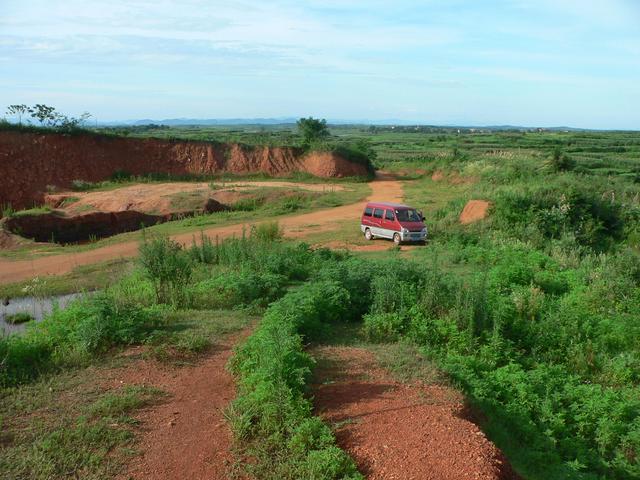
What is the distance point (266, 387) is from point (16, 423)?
2645 mm

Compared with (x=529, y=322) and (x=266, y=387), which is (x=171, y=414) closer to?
(x=266, y=387)

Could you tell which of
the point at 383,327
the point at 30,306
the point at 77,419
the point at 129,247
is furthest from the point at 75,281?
the point at 77,419

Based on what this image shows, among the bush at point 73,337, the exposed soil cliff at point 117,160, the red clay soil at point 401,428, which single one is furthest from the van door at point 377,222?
the exposed soil cliff at point 117,160

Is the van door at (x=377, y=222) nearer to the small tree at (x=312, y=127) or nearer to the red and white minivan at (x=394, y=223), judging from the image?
the red and white minivan at (x=394, y=223)

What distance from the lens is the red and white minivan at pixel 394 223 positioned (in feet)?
64.0

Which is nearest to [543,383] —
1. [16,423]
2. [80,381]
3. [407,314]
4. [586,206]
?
[407,314]

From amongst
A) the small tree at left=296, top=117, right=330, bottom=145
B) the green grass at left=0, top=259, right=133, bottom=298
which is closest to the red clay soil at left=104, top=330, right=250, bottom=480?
the green grass at left=0, top=259, right=133, bottom=298

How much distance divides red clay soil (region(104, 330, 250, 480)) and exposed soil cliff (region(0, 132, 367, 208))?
27.2 m

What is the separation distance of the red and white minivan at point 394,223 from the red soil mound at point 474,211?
81.4 inches

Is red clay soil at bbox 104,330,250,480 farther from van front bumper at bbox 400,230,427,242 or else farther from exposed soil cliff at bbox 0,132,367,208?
exposed soil cliff at bbox 0,132,367,208

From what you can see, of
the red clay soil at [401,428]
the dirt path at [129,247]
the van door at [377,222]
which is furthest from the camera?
the van door at [377,222]

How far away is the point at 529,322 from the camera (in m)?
11.9

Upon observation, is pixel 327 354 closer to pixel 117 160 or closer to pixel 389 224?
pixel 389 224

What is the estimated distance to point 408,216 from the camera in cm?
1995
